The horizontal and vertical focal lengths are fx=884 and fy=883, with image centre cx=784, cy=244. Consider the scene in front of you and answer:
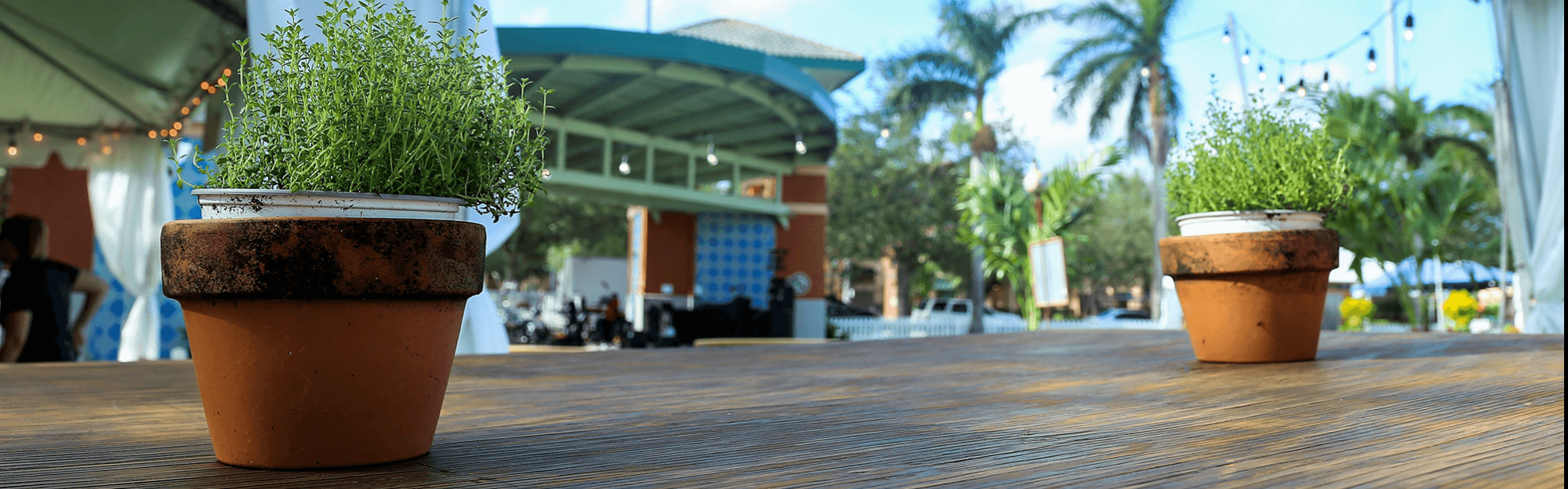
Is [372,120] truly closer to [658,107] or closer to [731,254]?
[658,107]

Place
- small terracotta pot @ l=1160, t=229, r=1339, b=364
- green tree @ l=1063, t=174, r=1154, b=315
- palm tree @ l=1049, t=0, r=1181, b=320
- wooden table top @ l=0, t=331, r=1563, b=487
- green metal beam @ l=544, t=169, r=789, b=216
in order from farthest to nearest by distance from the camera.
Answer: green tree @ l=1063, t=174, r=1154, b=315
palm tree @ l=1049, t=0, r=1181, b=320
green metal beam @ l=544, t=169, r=789, b=216
small terracotta pot @ l=1160, t=229, r=1339, b=364
wooden table top @ l=0, t=331, r=1563, b=487

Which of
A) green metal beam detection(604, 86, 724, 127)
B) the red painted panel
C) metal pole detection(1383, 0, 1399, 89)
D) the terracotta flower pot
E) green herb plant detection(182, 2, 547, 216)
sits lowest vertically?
the terracotta flower pot

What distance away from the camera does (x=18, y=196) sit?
895cm

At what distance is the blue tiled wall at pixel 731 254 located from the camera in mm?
15570

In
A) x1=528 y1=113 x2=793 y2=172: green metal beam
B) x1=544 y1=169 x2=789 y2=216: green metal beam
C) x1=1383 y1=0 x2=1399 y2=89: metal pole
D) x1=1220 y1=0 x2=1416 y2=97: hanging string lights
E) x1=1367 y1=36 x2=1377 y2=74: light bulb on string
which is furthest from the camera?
x1=1383 y1=0 x2=1399 y2=89: metal pole

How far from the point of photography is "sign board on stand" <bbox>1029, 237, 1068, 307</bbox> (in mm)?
9016

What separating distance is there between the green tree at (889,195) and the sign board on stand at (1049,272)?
1210 cm

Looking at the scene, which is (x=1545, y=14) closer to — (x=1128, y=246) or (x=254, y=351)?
(x=254, y=351)

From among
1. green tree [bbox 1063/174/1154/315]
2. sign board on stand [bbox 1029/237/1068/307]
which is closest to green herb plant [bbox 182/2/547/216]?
sign board on stand [bbox 1029/237/1068/307]

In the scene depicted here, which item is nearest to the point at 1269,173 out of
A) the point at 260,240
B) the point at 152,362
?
the point at 260,240

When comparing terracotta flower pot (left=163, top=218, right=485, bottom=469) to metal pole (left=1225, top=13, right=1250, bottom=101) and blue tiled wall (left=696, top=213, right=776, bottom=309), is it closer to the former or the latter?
blue tiled wall (left=696, top=213, right=776, bottom=309)

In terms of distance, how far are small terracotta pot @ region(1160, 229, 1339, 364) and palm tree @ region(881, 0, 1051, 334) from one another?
641 inches

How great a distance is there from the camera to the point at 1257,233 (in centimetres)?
207

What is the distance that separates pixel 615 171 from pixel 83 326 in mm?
11534
